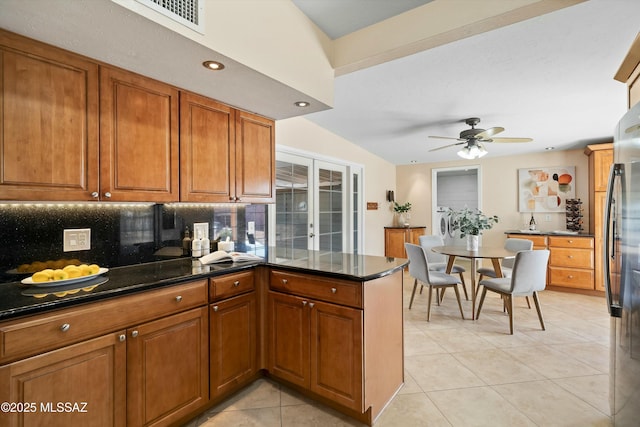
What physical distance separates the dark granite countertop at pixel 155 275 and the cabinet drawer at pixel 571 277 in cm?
380

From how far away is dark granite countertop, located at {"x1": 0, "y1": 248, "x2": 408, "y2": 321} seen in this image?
4.06ft

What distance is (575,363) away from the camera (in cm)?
244

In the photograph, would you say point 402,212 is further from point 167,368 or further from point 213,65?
point 167,368

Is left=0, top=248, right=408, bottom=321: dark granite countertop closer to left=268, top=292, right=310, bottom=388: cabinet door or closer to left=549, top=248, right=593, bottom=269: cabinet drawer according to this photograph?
left=268, top=292, right=310, bottom=388: cabinet door

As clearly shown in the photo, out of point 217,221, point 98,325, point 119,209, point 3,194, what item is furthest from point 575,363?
point 3,194

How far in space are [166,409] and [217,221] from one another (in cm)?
140

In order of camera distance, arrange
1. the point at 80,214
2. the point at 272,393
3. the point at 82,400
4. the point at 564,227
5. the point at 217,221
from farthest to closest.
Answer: the point at 564,227, the point at 217,221, the point at 272,393, the point at 80,214, the point at 82,400

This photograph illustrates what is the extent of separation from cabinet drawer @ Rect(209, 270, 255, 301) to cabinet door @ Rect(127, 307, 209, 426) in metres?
0.11

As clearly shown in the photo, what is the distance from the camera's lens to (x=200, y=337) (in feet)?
5.88

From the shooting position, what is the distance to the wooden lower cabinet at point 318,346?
68.2 inches

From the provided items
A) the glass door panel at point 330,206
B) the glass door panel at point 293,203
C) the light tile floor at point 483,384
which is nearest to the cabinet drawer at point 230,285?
the light tile floor at point 483,384

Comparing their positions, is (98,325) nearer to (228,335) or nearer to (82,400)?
(82,400)

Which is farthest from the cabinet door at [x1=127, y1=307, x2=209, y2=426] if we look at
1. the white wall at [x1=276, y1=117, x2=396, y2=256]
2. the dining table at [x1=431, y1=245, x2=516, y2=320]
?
the dining table at [x1=431, y1=245, x2=516, y2=320]

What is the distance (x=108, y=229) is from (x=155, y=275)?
0.53m
